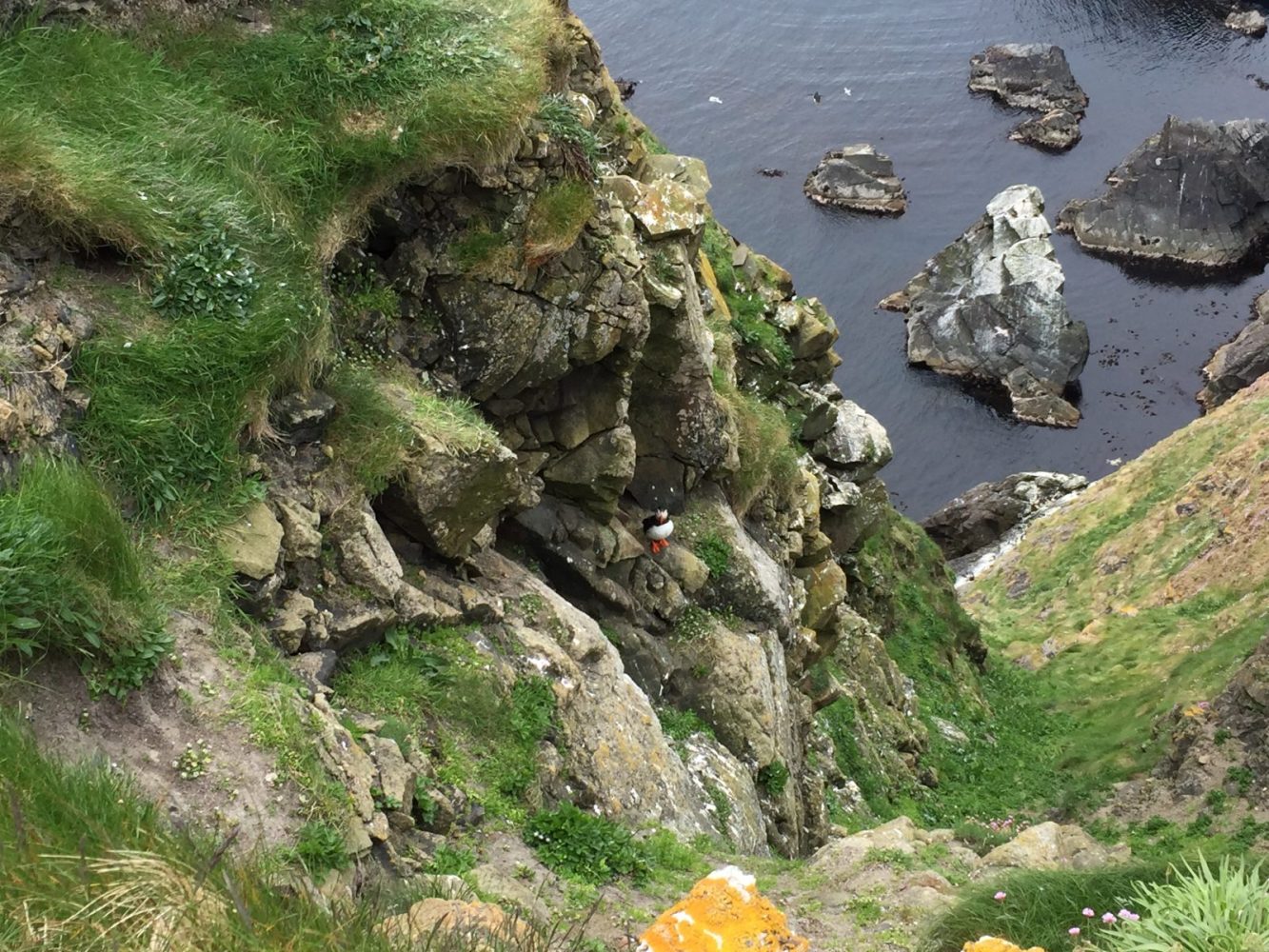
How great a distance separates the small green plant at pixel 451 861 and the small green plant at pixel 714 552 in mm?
10626

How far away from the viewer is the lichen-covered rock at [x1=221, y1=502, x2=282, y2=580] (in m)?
10.5

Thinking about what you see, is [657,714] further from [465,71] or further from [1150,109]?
[1150,109]

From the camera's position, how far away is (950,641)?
126 feet

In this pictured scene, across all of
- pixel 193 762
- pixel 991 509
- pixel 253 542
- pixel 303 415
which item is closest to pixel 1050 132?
pixel 991 509

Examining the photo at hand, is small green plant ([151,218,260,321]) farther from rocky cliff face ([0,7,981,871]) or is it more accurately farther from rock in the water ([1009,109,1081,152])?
rock in the water ([1009,109,1081,152])

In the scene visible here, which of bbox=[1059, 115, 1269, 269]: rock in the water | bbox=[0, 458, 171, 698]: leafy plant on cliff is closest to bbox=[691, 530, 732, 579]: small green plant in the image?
bbox=[0, 458, 171, 698]: leafy plant on cliff

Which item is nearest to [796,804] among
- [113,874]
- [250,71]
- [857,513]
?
[857,513]

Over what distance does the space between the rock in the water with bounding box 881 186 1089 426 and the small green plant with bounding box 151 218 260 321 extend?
65.3 metres

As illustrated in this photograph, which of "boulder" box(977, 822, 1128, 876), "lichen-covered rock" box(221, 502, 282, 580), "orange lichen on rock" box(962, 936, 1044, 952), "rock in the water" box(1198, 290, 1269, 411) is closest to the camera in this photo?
"orange lichen on rock" box(962, 936, 1044, 952)

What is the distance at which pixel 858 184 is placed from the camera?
259 feet

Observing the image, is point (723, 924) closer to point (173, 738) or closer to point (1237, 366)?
point (173, 738)

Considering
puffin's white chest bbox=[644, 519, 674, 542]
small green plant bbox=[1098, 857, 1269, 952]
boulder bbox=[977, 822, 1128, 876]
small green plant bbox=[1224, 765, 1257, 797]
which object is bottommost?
small green plant bbox=[1224, 765, 1257, 797]

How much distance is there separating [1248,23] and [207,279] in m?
110

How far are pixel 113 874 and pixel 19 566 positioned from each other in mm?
3402
